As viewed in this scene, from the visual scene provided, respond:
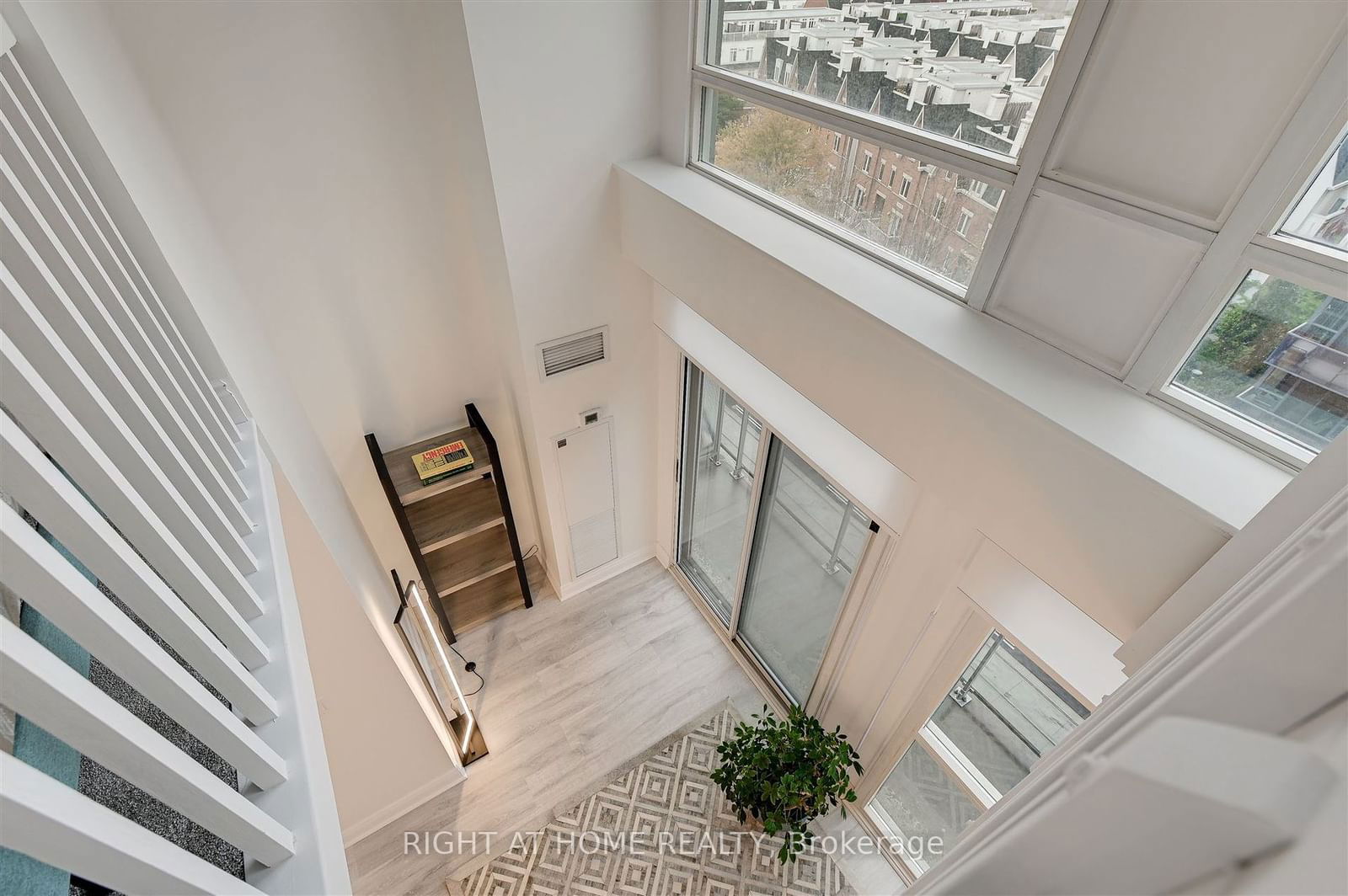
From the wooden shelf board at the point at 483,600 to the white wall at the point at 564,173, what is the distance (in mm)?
840

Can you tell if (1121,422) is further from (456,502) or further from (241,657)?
(456,502)

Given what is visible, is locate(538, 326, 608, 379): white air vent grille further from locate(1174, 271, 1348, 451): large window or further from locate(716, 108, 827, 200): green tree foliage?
locate(1174, 271, 1348, 451): large window

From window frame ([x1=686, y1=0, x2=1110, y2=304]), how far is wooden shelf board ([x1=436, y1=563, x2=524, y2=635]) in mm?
2628

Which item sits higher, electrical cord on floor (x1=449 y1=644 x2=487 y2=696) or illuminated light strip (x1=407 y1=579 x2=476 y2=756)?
illuminated light strip (x1=407 y1=579 x2=476 y2=756)

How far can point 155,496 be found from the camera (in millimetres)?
934

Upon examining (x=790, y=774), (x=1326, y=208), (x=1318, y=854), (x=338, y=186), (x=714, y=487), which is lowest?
(x=790, y=774)

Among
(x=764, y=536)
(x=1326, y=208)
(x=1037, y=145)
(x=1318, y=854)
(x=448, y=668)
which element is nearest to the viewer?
(x=1318, y=854)

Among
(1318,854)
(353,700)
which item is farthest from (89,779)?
(353,700)

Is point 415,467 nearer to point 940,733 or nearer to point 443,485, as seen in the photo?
point 443,485

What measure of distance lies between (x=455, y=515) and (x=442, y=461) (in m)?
0.42

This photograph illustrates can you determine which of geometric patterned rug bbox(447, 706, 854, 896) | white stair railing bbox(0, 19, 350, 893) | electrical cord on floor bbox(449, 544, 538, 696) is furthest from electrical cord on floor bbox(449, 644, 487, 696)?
white stair railing bbox(0, 19, 350, 893)

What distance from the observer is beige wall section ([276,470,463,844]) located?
6.59ft

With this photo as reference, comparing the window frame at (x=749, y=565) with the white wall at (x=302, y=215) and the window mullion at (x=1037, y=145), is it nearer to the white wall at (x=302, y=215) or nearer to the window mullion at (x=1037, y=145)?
the window mullion at (x=1037, y=145)

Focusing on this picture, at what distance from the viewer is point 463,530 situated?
3.54 m
